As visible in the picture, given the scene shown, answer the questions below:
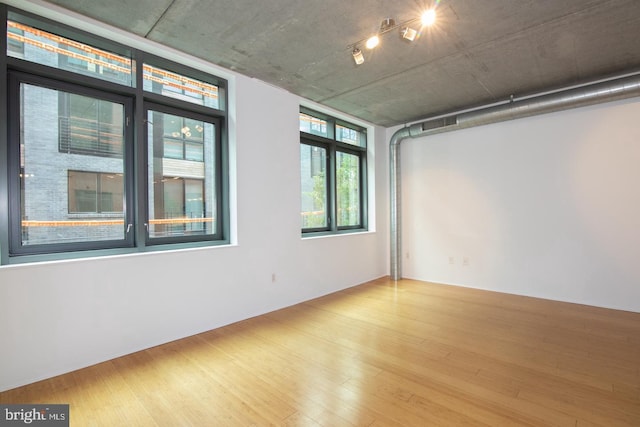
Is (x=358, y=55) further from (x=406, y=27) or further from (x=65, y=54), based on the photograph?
(x=65, y=54)

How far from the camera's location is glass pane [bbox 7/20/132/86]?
238 centimetres

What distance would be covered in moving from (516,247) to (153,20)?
201 inches

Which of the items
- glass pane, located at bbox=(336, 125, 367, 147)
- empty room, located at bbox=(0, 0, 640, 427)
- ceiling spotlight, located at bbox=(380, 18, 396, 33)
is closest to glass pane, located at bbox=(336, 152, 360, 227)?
glass pane, located at bbox=(336, 125, 367, 147)

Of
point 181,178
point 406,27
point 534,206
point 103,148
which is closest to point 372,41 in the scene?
point 406,27

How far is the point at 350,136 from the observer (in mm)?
5480

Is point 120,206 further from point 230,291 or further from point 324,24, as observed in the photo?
point 324,24

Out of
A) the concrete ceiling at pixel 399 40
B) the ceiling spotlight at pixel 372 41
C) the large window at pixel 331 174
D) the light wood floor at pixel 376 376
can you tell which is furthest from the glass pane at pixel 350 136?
the light wood floor at pixel 376 376

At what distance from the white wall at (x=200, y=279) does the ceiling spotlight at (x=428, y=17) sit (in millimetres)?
1976

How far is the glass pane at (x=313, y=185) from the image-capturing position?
4633mm

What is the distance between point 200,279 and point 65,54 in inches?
90.5

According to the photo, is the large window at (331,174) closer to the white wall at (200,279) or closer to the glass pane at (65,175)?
the white wall at (200,279)

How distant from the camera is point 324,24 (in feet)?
8.55

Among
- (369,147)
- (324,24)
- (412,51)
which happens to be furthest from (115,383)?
(369,147)

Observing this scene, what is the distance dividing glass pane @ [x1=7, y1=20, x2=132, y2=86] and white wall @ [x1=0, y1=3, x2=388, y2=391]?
0.77ft
